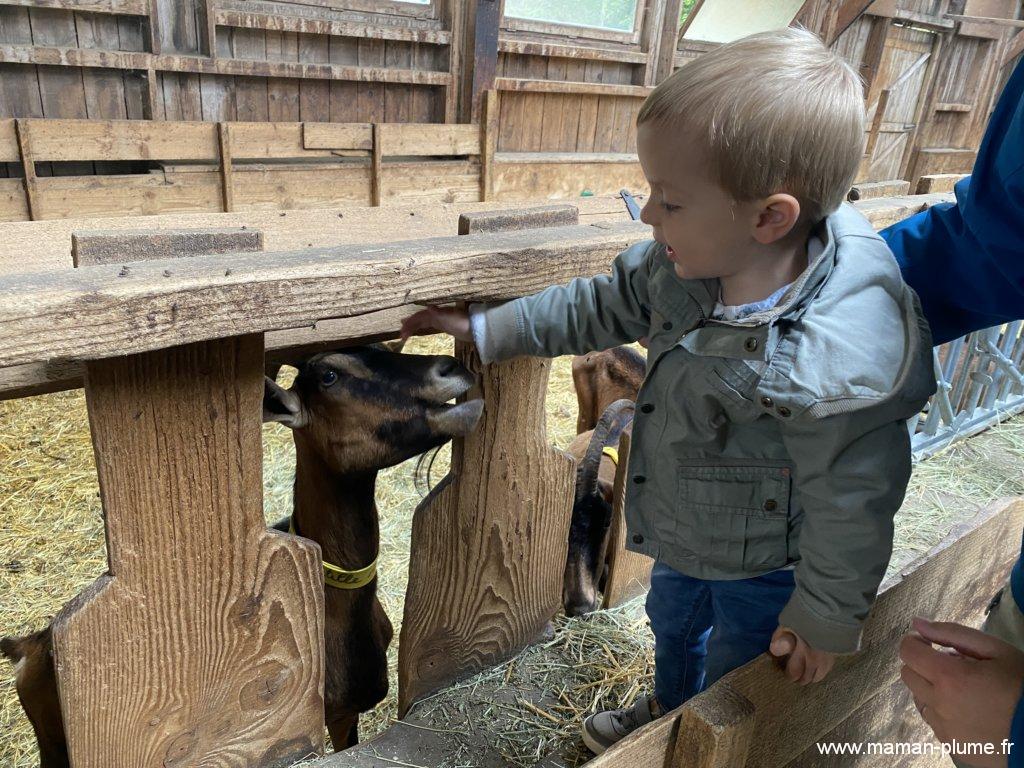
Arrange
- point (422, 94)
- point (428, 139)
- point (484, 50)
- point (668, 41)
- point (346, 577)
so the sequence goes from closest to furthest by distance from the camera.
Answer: point (346, 577) < point (428, 139) < point (484, 50) < point (422, 94) < point (668, 41)

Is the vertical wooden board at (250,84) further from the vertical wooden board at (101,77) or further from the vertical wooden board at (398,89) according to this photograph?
the vertical wooden board at (398,89)

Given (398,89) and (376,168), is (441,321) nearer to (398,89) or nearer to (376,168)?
(376,168)

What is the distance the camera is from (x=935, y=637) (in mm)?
1289

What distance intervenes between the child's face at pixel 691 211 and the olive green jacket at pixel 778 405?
0.11m

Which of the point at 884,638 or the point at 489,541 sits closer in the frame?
the point at 884,638

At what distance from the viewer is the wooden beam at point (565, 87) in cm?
806

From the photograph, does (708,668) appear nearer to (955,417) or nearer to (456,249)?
(456,249)

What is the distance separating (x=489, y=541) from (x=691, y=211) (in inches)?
33.7

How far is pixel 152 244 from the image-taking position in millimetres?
1101

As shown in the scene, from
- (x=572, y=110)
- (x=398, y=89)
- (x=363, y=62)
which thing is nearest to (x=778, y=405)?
(x=363, y=62)

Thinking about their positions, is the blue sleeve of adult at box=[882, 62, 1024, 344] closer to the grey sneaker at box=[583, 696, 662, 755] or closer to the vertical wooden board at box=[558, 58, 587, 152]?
the grey sneaker at box=[583, 696, 662, 755]

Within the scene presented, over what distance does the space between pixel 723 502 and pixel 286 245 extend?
124 centimetres

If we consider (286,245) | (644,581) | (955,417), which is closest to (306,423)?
(286,245)

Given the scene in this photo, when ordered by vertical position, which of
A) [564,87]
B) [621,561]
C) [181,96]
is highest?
[564,87]
